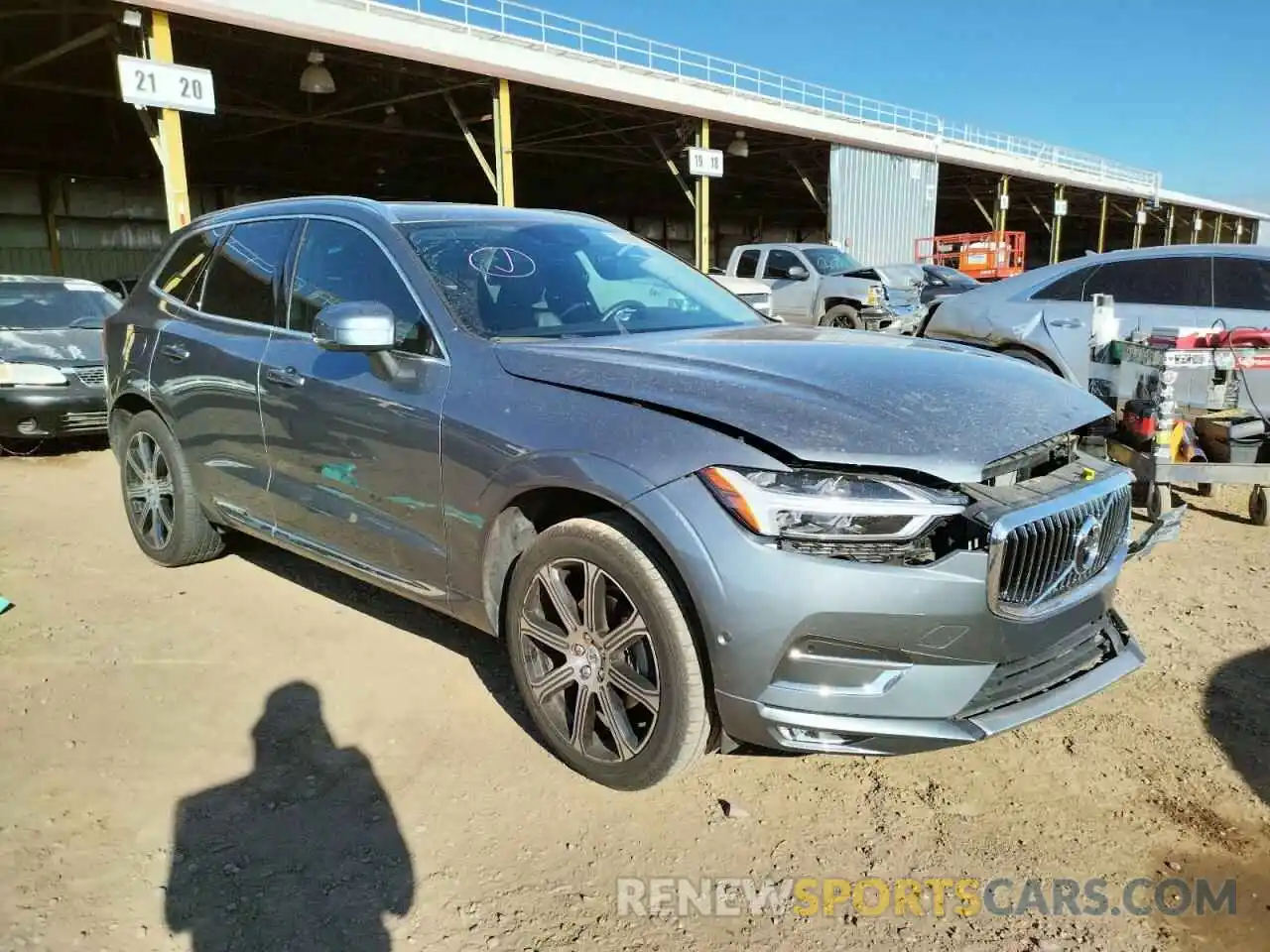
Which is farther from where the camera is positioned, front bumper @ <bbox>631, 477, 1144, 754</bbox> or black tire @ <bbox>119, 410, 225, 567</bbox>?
black tire @ <bbox>119, 410, 225, 567</bbox>

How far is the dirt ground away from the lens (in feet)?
7.33

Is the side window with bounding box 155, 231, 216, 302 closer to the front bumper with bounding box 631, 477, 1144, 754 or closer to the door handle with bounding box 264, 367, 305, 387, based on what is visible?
the door handle with bounding box 264, 367, 305, 387

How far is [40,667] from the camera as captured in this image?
365cm

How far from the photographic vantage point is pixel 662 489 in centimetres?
242

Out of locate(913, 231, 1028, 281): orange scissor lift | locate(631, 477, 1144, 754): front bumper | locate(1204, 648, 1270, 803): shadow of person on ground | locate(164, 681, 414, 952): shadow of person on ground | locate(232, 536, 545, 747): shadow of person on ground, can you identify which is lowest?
locate(164, 681, 414, 952): shadow of person on ground

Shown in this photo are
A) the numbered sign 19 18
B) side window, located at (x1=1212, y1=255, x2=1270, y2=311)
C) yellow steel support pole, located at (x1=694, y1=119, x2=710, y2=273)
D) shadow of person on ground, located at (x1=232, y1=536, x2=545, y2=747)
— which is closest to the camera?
shadow of person on ground, located at (x1=232, y1=536, x2=545, y2=747)

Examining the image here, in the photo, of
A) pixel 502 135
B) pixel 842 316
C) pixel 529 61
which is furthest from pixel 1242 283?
pixel 529 61

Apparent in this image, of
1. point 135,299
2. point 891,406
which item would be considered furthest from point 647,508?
point 135,299

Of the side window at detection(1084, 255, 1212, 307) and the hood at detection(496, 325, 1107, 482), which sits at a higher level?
the side window at detection(1084, 255, 1212, 307)

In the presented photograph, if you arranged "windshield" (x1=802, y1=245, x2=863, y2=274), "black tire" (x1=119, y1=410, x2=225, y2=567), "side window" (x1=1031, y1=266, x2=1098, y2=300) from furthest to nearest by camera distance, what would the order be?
1. "windshield" (x1=802, y1=245, x2=863, y2=274)
2. "side window" (x1=1031, y1=266, x2=1098, y2=300)
3. "black tire" (x1=119, y1=410, x2=225, y2=567)

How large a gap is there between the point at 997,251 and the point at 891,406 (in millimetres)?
26285

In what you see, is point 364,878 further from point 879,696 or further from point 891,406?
point 891,406

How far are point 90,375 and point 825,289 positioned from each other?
444 inches

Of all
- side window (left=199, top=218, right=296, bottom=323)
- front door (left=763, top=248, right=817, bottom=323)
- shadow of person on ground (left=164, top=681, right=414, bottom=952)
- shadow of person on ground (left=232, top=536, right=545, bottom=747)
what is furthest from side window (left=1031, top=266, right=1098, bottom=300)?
front door (left=763, top=248, right=817, bottom=323)
